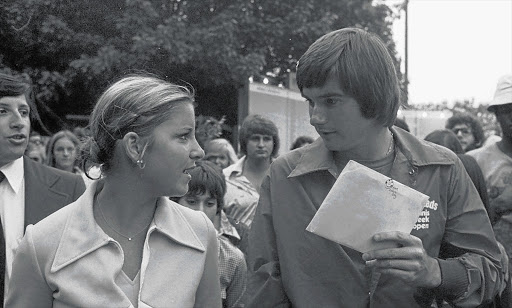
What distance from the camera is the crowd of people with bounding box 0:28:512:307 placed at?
6.93 feet

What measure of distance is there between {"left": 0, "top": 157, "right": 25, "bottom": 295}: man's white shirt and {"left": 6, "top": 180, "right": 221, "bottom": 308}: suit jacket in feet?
3.03

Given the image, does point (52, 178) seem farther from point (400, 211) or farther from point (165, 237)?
point (400, 211)

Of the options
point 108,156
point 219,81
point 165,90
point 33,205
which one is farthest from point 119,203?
point 219,81

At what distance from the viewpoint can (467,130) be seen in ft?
26.0

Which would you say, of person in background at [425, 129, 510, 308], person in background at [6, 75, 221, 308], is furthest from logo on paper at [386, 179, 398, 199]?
person in background at [425, 129, 510, 308]

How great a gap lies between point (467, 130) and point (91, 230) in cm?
639

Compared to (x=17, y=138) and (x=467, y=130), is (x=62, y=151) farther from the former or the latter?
(x=467, y=130)

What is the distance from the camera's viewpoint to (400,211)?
7.00 ft

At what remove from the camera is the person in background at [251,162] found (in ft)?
18.4

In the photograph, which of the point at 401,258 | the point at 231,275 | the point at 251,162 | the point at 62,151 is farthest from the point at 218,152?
the point at 401,258

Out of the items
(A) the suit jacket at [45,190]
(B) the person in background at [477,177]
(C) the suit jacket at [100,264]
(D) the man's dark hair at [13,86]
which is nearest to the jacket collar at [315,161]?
(C) the suit jacket at [100,264]

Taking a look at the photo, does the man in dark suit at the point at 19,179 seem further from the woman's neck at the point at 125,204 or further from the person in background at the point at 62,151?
the person in background at the point at 62,151

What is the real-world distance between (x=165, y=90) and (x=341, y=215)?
63cm

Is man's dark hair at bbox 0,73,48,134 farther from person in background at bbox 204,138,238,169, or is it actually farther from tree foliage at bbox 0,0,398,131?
person in background at bbox 204,138,238,169
